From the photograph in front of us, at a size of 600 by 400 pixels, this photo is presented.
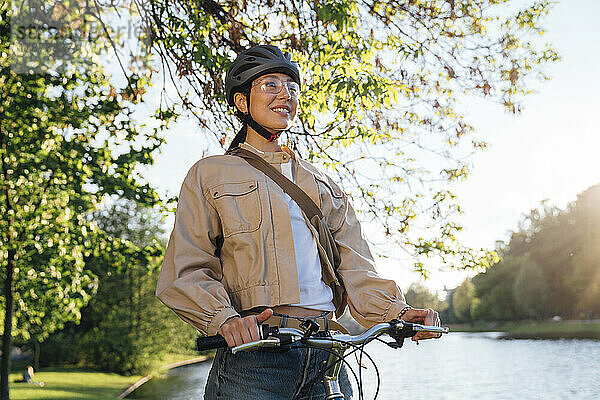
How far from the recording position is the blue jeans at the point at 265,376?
2.16 meters

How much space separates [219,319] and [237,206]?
48 cm

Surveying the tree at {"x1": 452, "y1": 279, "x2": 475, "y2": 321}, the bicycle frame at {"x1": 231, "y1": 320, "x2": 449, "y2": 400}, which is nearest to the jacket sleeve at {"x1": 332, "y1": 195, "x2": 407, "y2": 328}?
the bicycle frame at {"x1": 231, "y1": 320, "x2": 449, "y2": 400}

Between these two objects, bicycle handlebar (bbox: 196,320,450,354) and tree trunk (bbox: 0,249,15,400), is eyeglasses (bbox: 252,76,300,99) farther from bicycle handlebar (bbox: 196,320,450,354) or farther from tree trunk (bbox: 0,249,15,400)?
tree trunk (bbox: 0,249,15,400)

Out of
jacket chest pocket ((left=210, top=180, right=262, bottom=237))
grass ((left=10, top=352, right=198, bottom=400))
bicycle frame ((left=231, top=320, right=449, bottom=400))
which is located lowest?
grass ((left=10, top=352, right=198, bottom=400))

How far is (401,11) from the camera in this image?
6941 mm

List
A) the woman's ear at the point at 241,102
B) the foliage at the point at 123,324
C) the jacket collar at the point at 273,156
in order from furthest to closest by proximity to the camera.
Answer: the foliage at the point at 123,324
the woman's ear at the point at 241,102
the jacket collar at the point at 273,156

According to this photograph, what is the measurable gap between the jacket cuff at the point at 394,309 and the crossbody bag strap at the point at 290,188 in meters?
0.41

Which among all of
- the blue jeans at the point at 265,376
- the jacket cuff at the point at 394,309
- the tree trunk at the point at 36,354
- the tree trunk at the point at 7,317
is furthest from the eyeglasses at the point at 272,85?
the tree trunk at the point at 36,354

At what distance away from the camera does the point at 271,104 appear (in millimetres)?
2625

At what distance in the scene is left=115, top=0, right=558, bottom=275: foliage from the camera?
6.09 meters

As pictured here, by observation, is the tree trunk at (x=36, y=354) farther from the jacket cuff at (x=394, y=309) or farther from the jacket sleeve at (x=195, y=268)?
the jacket cuff at (x=394, y=309)

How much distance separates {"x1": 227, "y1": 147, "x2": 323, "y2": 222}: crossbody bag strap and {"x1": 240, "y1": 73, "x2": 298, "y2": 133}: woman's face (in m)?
0.18

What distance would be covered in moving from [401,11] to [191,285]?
5.44m

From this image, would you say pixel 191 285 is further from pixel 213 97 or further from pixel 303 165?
pixel 213 97
